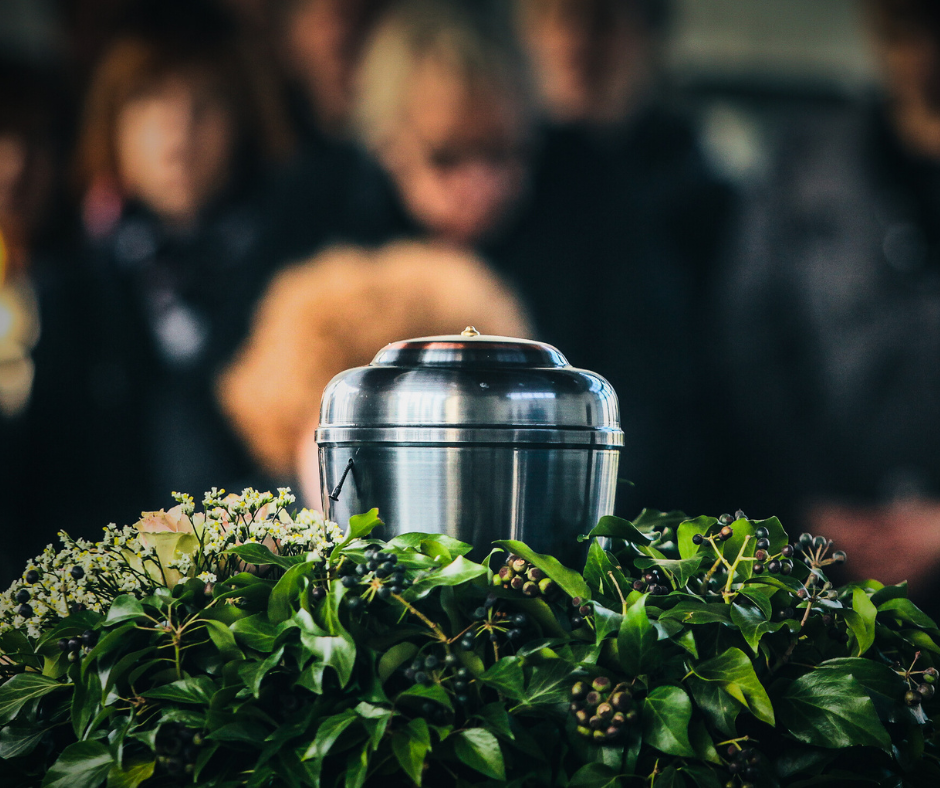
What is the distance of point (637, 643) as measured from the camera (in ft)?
2.58

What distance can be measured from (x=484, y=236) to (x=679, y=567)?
92.5 inches

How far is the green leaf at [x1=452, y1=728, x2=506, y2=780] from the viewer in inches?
28.1

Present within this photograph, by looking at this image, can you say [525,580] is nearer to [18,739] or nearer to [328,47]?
[18,739]

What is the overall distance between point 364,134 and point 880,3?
6.33ft

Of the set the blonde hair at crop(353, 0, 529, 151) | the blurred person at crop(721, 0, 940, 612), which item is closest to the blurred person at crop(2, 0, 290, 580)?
the blonde hair at crop(353, 0, 529, 151)

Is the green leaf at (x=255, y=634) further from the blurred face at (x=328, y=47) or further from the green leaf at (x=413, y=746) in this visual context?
the blurred face at (x=328, y=47)

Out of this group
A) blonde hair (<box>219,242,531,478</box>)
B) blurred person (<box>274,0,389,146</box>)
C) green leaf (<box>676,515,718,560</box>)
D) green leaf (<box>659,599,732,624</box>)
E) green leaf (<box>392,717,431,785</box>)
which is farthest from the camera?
blurred person (<box>274,0,389,146</box>)

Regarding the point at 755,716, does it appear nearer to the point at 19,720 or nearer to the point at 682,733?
the point at 682,733

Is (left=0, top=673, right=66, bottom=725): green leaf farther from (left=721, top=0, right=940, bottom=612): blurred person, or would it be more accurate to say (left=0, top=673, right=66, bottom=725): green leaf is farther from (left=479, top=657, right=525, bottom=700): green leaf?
(left=721, top=0, right=940, bottom=612): blurred person

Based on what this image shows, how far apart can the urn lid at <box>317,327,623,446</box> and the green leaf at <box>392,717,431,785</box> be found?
332 mm

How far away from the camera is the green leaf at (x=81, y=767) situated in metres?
0.75

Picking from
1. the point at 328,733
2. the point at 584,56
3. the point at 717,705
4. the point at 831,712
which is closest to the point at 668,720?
the point at 717,705

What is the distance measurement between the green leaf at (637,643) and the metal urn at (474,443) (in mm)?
222

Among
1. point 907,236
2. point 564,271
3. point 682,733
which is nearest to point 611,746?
point 682,733
